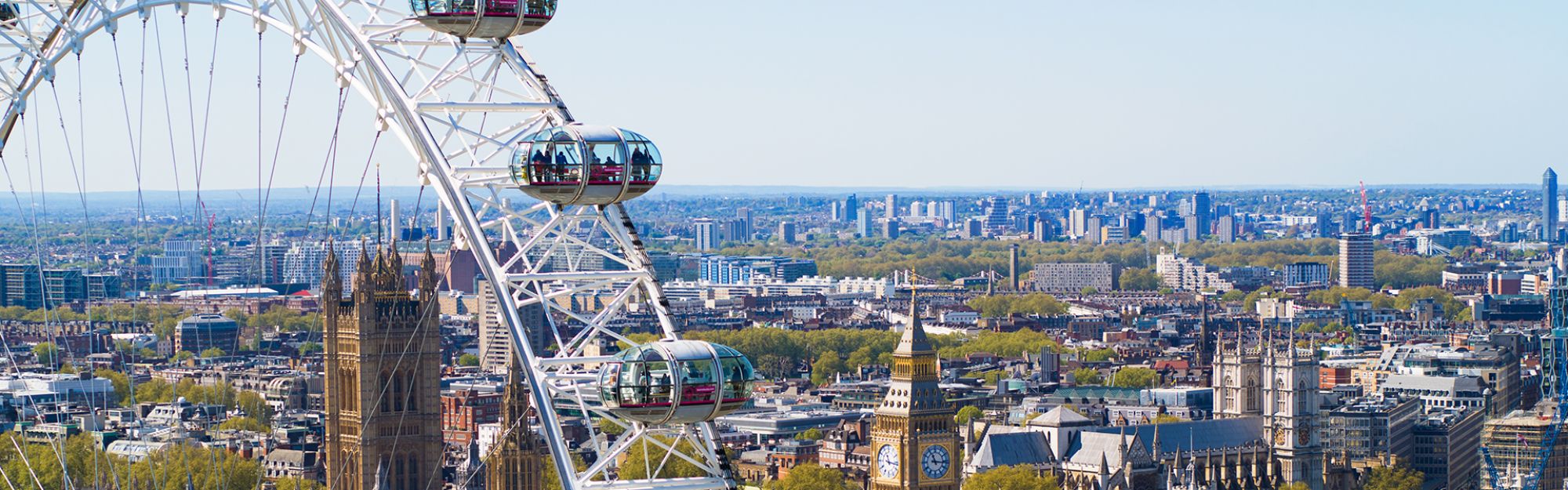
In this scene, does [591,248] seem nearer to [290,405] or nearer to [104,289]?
[290,405]

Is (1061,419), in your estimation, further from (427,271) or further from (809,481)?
(427,271)

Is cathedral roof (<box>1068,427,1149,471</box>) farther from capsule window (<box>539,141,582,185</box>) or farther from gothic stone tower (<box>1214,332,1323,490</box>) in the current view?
capsule window (<box>539,141,582,185</box>)

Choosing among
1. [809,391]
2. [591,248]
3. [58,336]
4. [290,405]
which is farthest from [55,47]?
[58,336]

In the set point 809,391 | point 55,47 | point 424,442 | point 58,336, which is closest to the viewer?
point 55,47

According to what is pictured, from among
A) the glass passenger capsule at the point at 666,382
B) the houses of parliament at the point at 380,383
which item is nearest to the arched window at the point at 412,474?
the houses of parliament at the point at 380,383

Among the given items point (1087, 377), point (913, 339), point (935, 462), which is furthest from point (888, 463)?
point (1087, 377)

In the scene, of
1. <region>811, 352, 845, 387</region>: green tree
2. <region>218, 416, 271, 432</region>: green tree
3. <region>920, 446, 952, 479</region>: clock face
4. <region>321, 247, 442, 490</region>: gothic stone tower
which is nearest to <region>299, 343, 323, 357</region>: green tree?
<region>218, 416, 271, 432</region>: green tree

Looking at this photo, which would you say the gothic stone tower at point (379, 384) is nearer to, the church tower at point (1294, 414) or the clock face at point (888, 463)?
the clock face at point (888, 463)
